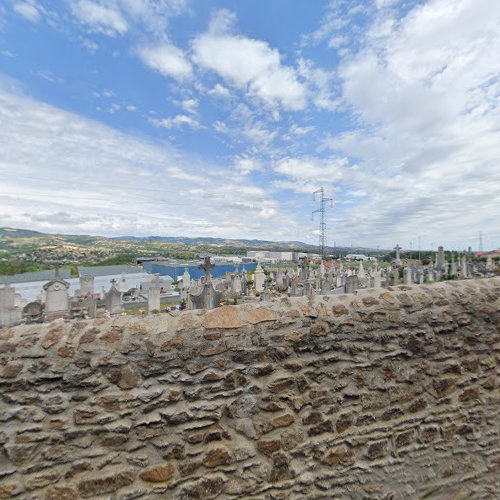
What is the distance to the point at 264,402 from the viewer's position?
8.84 ft

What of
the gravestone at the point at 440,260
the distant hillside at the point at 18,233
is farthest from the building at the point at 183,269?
the distant hillside at the point at 18,233

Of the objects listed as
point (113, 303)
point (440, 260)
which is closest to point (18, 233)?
point (113, 303)

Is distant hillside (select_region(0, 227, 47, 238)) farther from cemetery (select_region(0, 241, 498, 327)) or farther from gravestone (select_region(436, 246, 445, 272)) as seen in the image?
gravestone (select_region(436, 246, 445, 272))

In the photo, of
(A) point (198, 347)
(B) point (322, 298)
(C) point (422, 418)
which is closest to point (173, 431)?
(A) point (198, 347)

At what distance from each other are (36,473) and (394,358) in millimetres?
3150

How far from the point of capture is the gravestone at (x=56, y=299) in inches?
543

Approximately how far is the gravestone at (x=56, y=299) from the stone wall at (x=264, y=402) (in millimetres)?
13232

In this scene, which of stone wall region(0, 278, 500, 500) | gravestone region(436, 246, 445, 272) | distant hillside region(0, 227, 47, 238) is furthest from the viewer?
distant hillside region(0, 227, 47, 238)

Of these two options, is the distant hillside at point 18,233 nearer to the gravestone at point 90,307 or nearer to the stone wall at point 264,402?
the gravestone at point 90,307

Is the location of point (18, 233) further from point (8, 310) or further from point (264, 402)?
point (264, 402)

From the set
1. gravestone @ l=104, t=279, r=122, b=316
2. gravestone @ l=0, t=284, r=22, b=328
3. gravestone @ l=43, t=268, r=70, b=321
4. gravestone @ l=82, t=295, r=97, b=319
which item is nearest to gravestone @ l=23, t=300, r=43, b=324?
gravestone @ l=0, t=284, r=22, b=328

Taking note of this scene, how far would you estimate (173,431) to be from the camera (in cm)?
249

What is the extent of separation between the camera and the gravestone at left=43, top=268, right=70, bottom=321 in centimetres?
1380

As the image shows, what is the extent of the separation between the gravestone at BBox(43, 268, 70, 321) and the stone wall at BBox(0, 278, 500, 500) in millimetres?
13232
